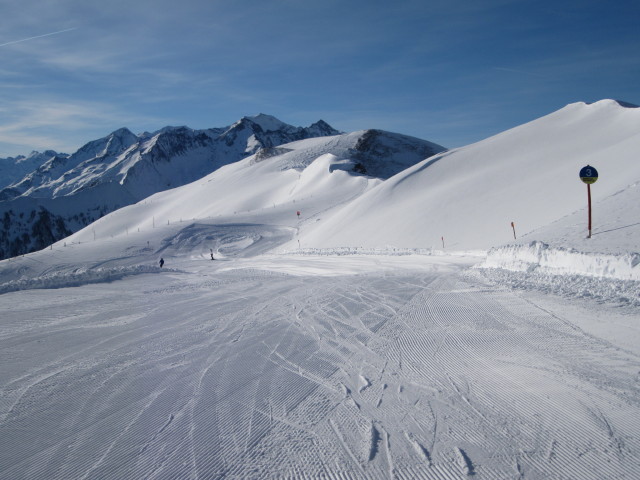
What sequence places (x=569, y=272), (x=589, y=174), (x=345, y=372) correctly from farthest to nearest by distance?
1. (x=589, y=174)
2. (x=569, y=272)
3. (x=345, y=372)

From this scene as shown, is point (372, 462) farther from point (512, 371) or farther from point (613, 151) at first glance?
point (613, 151)

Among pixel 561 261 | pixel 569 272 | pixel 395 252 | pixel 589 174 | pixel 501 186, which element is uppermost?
pixel 501 186

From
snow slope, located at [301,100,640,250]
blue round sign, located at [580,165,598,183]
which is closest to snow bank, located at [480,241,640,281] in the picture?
snow slope, located at [301,100,640,250]

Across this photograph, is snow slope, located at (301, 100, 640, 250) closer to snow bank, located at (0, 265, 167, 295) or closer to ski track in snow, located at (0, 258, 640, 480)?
ski track in snow, located at (0, 258, 640, 480)

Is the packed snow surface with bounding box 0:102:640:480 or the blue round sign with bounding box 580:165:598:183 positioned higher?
the blue round sign with bounding box 580:165:598:183

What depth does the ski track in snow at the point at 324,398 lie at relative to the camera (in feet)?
11.4

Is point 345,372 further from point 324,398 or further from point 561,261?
point 561,261

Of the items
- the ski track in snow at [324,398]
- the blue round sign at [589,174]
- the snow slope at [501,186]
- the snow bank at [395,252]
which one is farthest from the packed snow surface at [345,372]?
the snow bank at [395,252]

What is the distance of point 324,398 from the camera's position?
4.64 meters

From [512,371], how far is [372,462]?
2.58 m

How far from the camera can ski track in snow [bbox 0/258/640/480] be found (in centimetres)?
347

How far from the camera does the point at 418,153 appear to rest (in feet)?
403

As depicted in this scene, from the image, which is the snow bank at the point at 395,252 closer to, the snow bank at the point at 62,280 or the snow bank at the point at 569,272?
the snow bank at the point at 569,272

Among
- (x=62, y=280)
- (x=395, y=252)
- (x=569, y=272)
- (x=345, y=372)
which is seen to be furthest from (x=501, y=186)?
(x=345, y=372)
